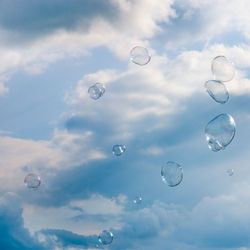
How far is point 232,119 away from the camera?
25281 millimetres
